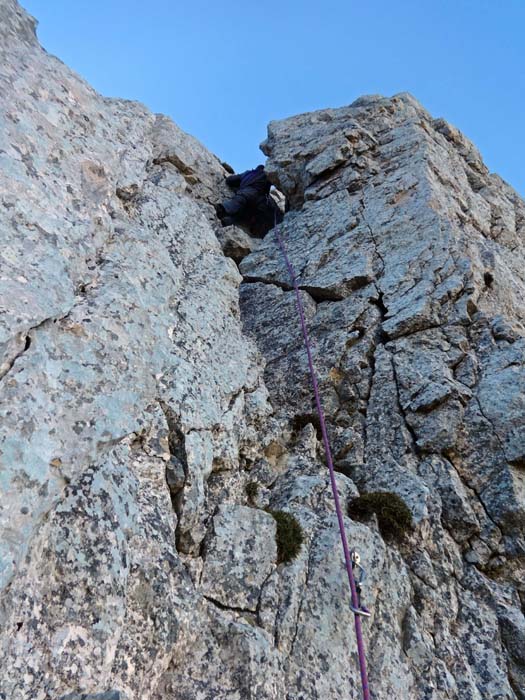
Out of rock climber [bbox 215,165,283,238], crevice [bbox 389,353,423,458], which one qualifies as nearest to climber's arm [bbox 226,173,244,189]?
rock climber [bbox 215,165,283,238]

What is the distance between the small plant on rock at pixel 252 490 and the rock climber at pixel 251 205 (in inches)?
532

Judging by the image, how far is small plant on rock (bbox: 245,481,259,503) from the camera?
930 centimetres

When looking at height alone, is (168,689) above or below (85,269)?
below

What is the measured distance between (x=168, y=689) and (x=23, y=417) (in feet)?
11.2

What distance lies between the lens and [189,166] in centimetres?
2011

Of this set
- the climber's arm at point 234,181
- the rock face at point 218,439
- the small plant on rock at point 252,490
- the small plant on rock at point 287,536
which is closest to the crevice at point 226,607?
the rock face at point 218,439

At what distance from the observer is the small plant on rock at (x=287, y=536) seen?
309 inches

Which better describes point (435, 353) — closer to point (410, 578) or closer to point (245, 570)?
point (410, 578)

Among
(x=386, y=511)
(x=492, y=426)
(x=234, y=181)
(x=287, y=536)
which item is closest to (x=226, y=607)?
(x=287, y=536)

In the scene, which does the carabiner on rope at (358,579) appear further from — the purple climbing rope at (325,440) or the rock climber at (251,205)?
the rock climber at (251,205)

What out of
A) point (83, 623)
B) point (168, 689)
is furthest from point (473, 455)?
point (83, 623)

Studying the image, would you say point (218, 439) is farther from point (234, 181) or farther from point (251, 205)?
point (234, 181)

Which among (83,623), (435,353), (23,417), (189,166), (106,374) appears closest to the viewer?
(83,623)

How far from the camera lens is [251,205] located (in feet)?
70.8
